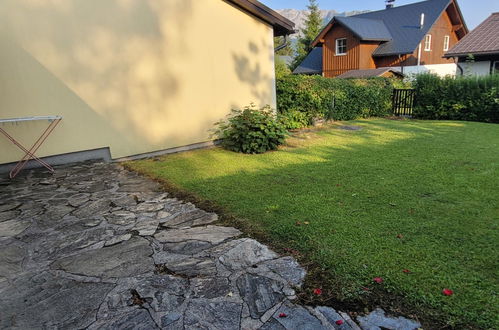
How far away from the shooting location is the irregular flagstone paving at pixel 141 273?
6.48 ft

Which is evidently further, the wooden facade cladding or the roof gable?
the wooden facade cladding

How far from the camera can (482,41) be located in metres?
15.5

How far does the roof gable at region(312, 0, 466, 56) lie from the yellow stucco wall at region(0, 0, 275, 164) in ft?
53.4

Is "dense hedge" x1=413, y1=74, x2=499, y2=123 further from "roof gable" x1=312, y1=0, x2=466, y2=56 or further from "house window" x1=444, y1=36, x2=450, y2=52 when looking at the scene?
"house window" x1=444, y1=36, x2=450, y2=52

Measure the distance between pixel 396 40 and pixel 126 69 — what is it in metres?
20.9

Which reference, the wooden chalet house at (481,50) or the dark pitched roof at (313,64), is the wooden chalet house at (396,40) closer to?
the dark pitched roof at (313,64)

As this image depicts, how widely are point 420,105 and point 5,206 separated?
12838 millimetres

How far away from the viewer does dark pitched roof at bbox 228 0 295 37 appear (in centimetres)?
721

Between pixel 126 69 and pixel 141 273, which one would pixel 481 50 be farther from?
pixel 141 273

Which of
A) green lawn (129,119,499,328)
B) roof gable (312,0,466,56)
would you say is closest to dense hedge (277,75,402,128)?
green lawn (129,119,499,328)

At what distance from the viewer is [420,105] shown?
477 inches

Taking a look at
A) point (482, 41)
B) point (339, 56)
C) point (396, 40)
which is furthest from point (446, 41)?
point (482, 41)

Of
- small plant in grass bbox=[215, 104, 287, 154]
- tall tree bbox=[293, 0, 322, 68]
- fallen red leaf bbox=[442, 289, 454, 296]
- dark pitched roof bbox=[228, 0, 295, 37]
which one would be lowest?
fallen red leaf bbox=[442, 289, 454, 296]

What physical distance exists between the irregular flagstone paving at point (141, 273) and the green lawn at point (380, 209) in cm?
32
